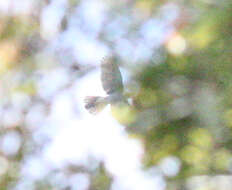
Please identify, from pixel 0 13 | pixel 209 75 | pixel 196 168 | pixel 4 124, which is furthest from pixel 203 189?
pixel 0 13

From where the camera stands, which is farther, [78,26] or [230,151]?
[78,26]

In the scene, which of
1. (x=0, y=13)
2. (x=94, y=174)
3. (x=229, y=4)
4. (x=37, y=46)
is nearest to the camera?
(x=229, y=4)

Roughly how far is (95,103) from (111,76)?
0.06 m

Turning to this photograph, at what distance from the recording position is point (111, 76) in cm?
86

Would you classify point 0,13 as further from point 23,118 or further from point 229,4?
point 229,4

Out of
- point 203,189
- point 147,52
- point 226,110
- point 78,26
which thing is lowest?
point 203,189

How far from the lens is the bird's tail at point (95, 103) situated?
33.6 inches

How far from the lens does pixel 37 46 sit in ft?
3.51

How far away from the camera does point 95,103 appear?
33.9 inches

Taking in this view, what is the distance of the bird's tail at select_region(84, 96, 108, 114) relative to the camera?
854 millimetres

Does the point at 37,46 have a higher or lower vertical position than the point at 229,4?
higher

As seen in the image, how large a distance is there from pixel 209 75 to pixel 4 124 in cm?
54

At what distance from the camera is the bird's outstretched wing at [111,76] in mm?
844

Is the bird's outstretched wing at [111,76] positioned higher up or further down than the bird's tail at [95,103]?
higher up
